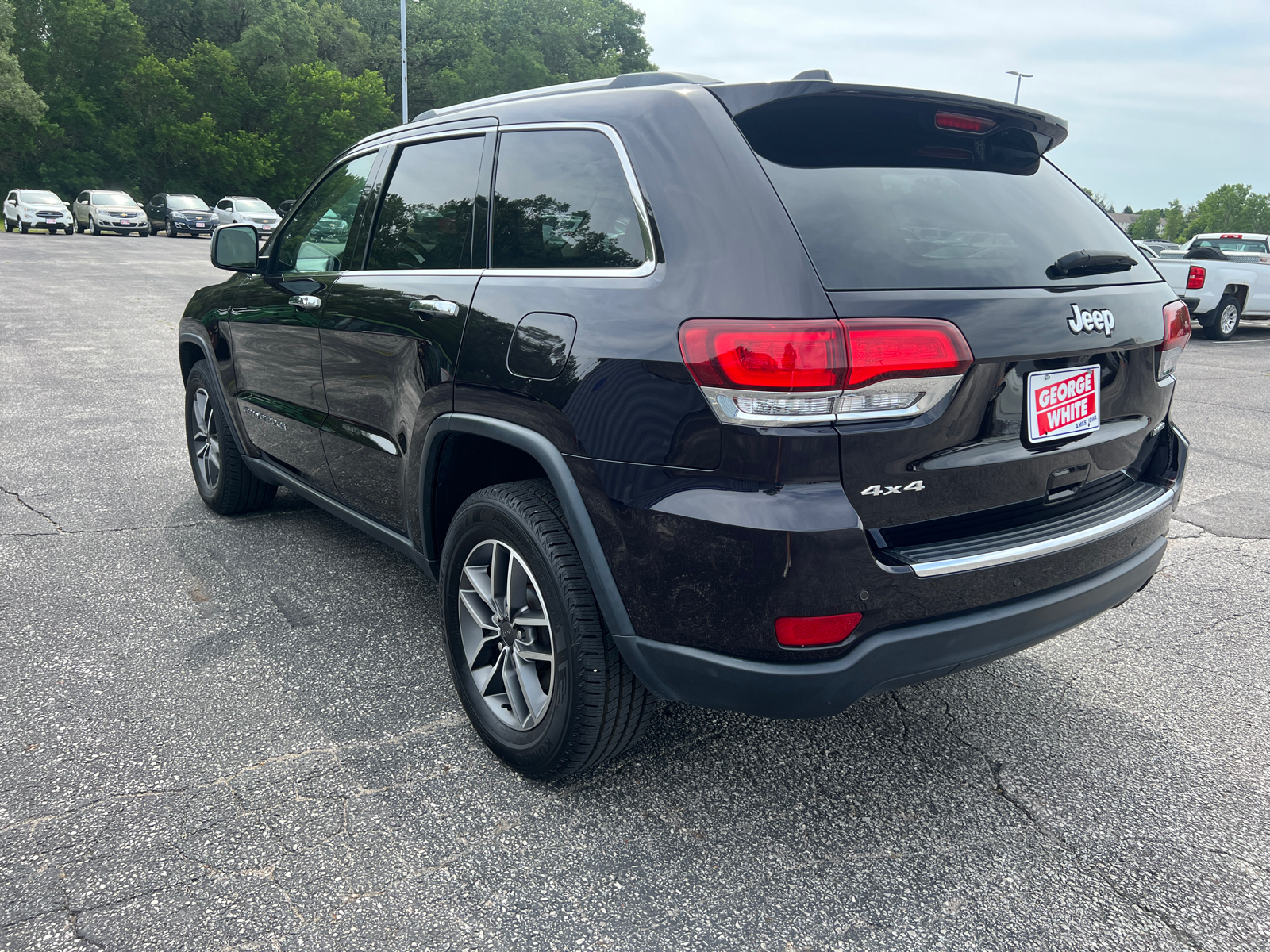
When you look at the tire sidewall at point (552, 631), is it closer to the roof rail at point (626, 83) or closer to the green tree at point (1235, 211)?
the roof rail at point (626, 83)

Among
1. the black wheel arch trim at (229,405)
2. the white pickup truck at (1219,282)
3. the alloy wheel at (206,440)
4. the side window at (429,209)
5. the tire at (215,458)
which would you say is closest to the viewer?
the side window at (429,209)

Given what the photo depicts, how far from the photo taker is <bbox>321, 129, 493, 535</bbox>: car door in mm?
2832

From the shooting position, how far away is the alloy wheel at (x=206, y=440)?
4809mm

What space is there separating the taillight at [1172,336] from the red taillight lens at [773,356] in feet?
3.94

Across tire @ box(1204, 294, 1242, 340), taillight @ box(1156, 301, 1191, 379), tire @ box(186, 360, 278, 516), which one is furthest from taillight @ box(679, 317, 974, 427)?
tire @ box(1204, 294, 1242, 340)

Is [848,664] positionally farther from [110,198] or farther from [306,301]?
[110,198]

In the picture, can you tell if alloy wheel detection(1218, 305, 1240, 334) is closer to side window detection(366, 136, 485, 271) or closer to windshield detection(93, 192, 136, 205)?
side window detection(366, 136, 485, 271)


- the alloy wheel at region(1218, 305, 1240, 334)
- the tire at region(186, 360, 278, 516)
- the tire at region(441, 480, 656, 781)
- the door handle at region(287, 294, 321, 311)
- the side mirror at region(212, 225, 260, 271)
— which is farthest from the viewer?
the alloy wheel at region(1218, 305, 1240, 334)

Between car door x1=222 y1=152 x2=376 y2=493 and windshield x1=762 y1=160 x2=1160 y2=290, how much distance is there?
79.5 inches

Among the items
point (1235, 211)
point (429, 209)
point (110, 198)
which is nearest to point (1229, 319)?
point (429, 209)

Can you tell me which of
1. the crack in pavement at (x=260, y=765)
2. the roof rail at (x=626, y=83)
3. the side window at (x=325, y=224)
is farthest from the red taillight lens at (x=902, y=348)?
the side window at (x=325, y=224)

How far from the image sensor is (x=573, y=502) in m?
2.30

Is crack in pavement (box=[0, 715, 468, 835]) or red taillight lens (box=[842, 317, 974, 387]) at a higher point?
red taillight lens (box=[842, 317, 974, 387])

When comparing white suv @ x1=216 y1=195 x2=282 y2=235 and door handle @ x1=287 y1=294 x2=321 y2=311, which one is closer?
door handle @ x1=287 y1=294 x2=321 y2=311
